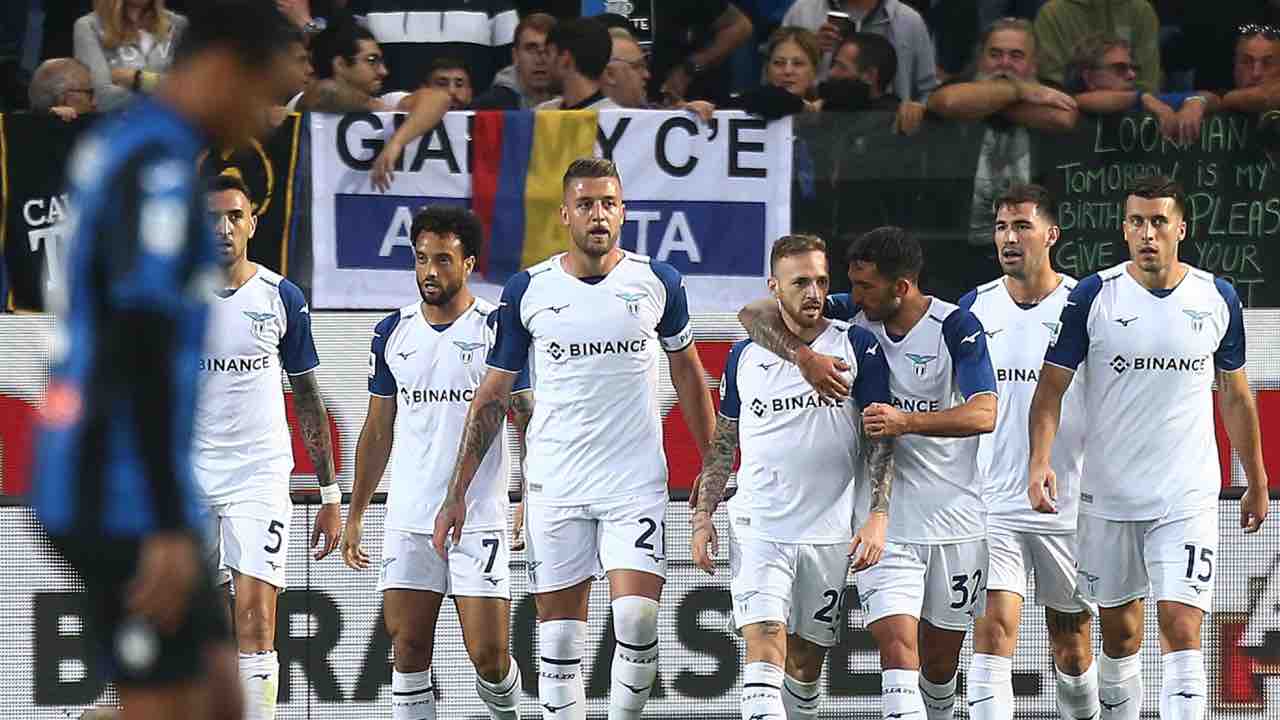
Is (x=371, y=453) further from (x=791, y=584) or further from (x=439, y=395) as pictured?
(x=791, y=584)

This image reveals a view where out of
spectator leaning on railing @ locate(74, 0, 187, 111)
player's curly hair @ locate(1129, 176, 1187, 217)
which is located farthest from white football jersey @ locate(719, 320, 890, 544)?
spectator leaning on railing @ locate(74, 0, 187, 111)

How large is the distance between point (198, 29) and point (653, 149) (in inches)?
227

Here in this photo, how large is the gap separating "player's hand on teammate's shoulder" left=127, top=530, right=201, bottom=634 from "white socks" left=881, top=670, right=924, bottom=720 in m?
4.35

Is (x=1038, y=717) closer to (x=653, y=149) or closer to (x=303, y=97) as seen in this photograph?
(x=653, y=149)

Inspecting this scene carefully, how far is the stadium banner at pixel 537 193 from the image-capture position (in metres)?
9.55

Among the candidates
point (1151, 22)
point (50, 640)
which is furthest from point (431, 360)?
point (1151, 22)

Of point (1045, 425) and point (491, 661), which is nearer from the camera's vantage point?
point (1045, 425)

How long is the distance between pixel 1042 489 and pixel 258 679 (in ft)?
10.6

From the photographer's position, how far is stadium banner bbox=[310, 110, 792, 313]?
9.55 metres

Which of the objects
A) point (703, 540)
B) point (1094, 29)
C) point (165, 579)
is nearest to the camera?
point (165, 579)

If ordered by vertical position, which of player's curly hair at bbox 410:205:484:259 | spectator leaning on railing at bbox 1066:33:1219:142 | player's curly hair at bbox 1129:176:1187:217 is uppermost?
spectator leaning on railing at bbox 1066:33:1219:142

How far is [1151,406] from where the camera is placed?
8.33m

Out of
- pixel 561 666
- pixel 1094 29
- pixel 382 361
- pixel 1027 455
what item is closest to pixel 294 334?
pixel 382 361

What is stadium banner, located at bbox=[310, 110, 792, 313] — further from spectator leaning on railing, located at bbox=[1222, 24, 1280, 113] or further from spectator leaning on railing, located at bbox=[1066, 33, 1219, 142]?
spectator leaning on railing, located at bbox=[1222, 24, 1280, 113]
